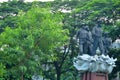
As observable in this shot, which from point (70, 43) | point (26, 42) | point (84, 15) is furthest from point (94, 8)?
point (26, 42)

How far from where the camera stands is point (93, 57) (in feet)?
58.4

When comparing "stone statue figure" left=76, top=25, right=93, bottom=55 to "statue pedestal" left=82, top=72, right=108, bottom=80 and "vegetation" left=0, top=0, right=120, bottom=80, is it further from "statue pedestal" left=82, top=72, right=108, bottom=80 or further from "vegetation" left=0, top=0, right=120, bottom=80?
"vegetation" left=0, top=0, right=120, bottom=80

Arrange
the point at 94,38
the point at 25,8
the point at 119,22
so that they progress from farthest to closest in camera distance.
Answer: the point at 25,8
the point at 119,22
the point at 94,38

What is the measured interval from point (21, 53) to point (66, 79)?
33.2 feet

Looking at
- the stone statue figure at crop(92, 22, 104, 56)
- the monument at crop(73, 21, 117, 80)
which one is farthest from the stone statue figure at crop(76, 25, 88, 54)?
the stone statue figure at crop(92, 22, 104, 56)

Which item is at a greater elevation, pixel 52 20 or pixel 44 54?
pixel 52 20

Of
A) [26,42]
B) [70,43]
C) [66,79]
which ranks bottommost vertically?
[66,79]

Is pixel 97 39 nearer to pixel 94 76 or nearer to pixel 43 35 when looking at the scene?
pixel 94 76

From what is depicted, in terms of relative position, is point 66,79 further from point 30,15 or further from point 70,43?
point 30,15

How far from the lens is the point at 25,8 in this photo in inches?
1133

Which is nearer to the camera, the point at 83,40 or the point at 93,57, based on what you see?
the point at 93,57

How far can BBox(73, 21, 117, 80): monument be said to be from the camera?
17.7 m

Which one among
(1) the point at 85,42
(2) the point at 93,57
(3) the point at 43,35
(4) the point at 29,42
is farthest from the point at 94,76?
(3) the point at 43,35

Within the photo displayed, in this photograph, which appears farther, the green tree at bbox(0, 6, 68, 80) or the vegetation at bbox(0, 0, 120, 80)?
the vegetation at bbox(0, 0, 120, 80)
